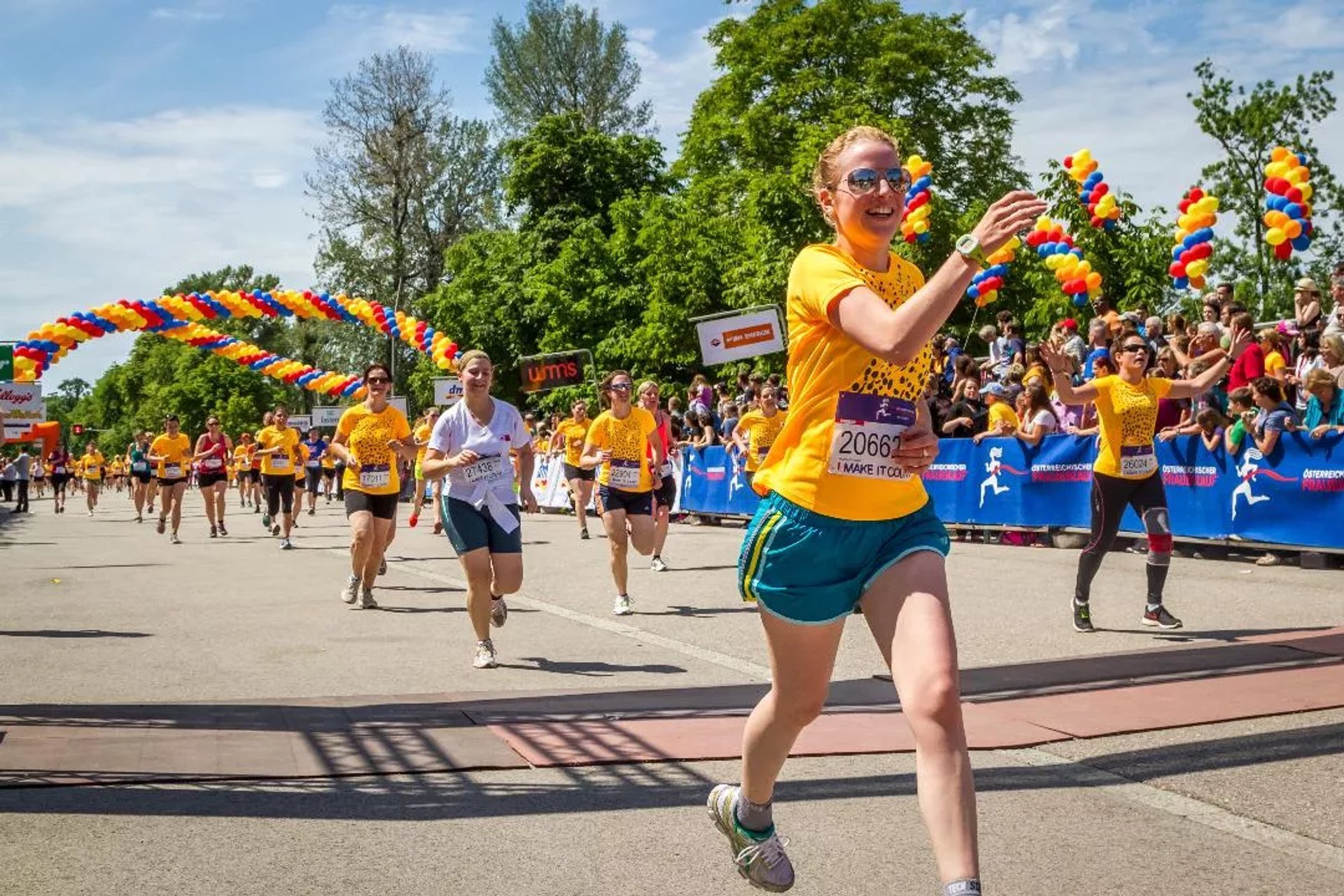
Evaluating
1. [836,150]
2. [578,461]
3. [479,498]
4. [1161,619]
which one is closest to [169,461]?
[578,461]

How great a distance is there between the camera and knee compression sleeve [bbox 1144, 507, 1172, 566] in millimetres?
9570

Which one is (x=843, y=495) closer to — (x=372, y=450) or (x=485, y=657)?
(x=485, y=657)

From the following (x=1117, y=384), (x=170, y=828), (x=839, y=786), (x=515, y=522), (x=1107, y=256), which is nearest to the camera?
(x=170, y=828)

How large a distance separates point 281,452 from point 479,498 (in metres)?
13.2

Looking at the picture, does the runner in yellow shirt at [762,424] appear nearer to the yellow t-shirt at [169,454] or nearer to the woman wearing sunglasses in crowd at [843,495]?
the yellow t-shirt at [169,454]

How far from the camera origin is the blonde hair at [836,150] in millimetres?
3820

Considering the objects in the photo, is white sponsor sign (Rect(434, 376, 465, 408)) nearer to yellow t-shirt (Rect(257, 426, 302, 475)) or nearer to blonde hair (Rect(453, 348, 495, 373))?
yellow t-shirt (Rect(257, 426, 302, 475))

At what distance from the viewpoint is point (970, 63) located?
4097 centimetres

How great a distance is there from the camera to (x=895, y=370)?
12.3 feet

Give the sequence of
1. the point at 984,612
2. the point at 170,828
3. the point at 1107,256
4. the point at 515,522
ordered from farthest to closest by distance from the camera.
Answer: the point at 1107,256
the point at 984,612
the point at 515,522
the point at 170,828

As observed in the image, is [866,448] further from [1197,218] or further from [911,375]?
[1197,218]

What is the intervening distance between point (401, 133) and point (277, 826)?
53256mm

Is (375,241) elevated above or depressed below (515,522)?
above

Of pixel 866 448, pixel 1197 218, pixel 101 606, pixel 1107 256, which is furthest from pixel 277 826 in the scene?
pixel 1107 256
